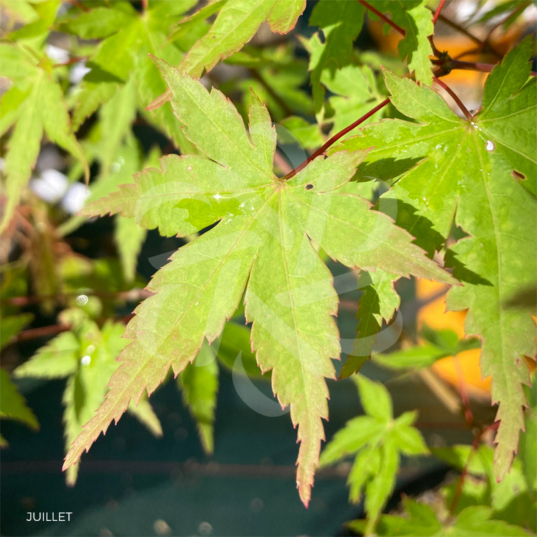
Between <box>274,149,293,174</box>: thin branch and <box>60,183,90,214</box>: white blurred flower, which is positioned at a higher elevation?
<box>274,149,293,174</box>: thin branch

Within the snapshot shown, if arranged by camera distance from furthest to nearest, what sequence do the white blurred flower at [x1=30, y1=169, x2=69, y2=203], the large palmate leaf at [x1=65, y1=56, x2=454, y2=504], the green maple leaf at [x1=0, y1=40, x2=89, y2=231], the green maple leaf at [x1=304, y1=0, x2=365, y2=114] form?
1. the white blurred flower at [x1=30, y1=169, x2=69, y2=203]
2. the green maple leaf at [x1=0, y1=40, x2=89, y2=231]
3. the green maple leaf at [x1=304, y1=0, x2=365, y2=114]
4. the large palmate leaf at [x1=65, y1=56, x2=454, y2=504]

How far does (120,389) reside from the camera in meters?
0.41

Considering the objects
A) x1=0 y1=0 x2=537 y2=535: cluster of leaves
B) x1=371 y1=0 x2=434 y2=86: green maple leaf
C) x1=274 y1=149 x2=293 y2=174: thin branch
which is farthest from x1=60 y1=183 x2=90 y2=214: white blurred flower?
x1=371 y1=0 x2=434 y2=86: green maple leaf

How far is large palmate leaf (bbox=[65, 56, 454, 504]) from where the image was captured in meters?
0.41

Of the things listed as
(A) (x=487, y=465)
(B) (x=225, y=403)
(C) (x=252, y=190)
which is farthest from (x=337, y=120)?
(B) (x=225, y=403)

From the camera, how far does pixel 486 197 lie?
46 centimetres

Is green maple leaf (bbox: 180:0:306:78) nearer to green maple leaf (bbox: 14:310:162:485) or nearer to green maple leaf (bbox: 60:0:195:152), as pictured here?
green maple leaf (bbox: 60:0:195:152)

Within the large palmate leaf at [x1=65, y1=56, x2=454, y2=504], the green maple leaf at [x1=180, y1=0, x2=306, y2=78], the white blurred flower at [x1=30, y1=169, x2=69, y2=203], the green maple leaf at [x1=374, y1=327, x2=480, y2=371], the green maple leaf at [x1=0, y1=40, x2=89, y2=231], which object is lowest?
the green maple leaf at [x1=374, y1=327, x2=480, y2=371]

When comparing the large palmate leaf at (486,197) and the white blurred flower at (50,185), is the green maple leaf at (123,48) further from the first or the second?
the white blurred flower at (50,185)

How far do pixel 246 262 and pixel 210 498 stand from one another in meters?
0.84

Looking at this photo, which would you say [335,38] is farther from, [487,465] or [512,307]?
[487,465]

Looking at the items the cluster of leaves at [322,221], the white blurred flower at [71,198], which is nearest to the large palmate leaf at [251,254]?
Answer: the cluster of leaves at [322,221]

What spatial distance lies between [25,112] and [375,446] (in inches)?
32.1

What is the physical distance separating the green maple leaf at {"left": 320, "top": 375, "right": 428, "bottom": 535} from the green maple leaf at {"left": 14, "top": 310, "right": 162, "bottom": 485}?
1.16ft
